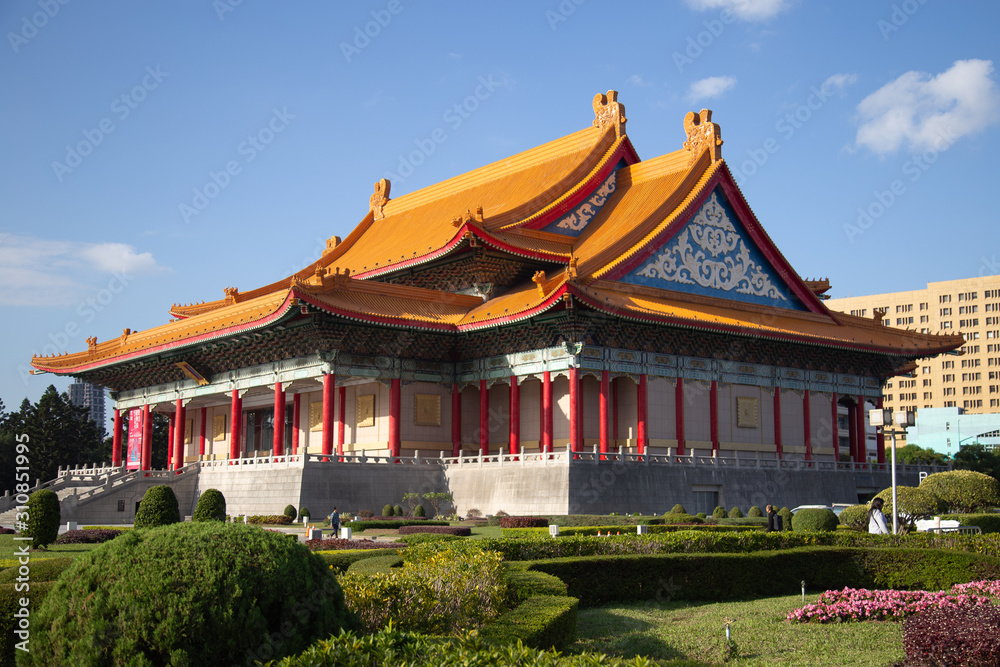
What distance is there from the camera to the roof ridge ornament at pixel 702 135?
137 ft

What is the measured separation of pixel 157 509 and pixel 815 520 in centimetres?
1534

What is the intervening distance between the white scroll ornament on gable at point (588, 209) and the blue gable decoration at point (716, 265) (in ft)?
14.6

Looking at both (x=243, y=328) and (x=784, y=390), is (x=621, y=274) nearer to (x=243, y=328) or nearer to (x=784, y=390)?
Result: (x=784, y=390)

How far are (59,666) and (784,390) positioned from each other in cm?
3780

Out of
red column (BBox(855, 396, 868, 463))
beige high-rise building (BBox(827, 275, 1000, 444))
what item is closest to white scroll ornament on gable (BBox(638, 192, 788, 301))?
red column (BBox(855, 396, 868, 463))

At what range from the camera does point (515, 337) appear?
121 feet

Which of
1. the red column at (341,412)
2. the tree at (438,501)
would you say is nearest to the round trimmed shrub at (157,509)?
the tree at (438,501)

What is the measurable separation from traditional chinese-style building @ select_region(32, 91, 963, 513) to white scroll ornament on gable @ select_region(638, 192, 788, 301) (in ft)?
0.29

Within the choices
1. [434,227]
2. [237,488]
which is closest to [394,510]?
[237,488]

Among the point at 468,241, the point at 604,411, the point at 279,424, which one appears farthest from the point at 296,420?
the point at 604,411

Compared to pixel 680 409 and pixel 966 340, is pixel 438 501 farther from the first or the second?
pixel 966 340

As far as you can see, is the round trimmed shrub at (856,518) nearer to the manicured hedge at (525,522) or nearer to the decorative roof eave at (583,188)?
the manicured hedge at (525,522)

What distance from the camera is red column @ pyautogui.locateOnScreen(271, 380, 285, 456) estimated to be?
37.0 m

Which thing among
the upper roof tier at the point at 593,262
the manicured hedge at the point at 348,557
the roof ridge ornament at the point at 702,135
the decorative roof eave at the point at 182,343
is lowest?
the manicured hedge at the point at 348,557
